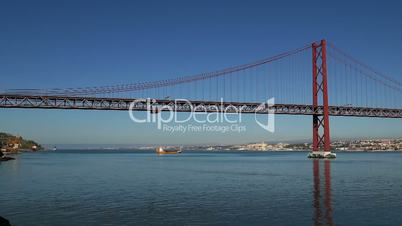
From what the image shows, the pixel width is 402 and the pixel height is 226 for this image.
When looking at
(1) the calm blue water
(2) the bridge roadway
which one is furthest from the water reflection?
(2) the bridge roadway

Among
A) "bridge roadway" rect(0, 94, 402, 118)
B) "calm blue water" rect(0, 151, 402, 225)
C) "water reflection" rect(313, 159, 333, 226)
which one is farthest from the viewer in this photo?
"bridge roadway" rect(0, 94, 402, 118)

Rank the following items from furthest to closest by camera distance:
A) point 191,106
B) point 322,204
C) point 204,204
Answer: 1. point 191,106
2. point 204,204
3. point 322,204

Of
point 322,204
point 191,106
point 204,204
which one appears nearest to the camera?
point 322,204

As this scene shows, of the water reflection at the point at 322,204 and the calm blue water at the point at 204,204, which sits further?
the calm blue water at the point at 204,204

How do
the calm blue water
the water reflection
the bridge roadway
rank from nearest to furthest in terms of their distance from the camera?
the water reflection → the calm blue water → the bridge roadway

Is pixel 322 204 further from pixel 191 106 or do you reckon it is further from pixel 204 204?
pixel 191 106

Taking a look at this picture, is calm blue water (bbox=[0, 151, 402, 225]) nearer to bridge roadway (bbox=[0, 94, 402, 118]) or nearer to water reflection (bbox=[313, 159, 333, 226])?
water reflection (bbox=[313, 159, 333, 226])

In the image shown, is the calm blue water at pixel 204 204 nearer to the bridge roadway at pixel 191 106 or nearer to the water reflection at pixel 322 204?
the water reflection at pixel 322 204

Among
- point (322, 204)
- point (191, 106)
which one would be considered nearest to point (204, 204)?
point (322, 204)

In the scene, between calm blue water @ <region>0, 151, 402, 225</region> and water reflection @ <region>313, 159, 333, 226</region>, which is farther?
calm blue water @ <region>0, 151, 402, 225</region>

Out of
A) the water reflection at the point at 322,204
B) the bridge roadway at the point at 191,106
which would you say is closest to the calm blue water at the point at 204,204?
the water reflection at the point at 322,204

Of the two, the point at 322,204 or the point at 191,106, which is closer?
the point at 322,204

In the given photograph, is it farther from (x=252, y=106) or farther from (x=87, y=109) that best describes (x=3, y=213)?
(x=252, y=106)

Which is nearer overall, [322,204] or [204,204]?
[322,204]
